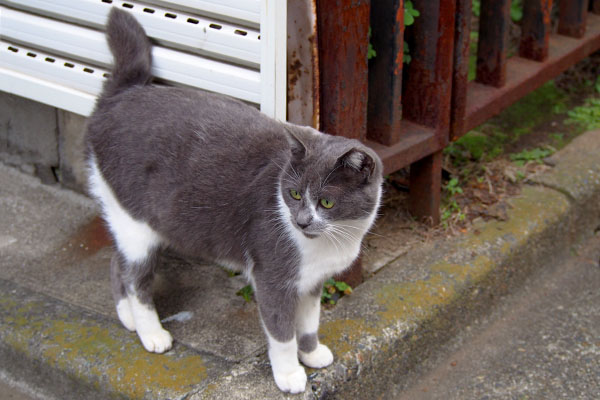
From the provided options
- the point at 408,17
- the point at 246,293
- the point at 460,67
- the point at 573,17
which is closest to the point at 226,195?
the point at 246,293

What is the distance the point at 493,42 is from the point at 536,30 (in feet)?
1.39

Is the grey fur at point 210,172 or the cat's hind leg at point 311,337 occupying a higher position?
the grey fur at point 210,172

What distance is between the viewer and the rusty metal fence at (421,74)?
263 cm

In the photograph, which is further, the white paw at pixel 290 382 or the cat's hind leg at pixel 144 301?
the cat's hind leg at pixel 144 301

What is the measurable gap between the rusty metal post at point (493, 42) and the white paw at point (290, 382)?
72.9 inches

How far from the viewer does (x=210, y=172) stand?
246 centimetres

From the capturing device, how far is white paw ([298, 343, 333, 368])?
2520 mm

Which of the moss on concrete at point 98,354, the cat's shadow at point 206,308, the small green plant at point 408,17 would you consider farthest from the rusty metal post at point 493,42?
the moss on concrete at point 98,354

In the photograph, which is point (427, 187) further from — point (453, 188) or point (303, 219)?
point (303, 219)

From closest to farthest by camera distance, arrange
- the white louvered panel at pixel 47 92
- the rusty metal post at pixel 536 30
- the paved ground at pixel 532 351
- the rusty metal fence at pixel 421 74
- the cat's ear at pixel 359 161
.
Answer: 1. the cat's ear at pixel 359 161
2. the rusty metal fence at pixel 421 74
3. the paved ground at pixel 532 351
4. the white louvered panel at pixel 47 92
5. the rusty metal post at pixel 536 30

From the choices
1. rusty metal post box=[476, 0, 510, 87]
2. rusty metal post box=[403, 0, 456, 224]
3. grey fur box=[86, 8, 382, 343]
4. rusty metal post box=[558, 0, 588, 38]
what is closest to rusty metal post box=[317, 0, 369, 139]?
grey fur box=[86, 8, 382, 343]

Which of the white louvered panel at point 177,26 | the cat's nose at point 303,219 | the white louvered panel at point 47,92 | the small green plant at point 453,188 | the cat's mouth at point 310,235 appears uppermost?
the white louvered panel at point 177,26

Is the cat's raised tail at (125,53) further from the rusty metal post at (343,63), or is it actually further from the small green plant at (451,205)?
the small green plant at (451,205)

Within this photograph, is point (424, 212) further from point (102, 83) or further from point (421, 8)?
point (102, 83)
